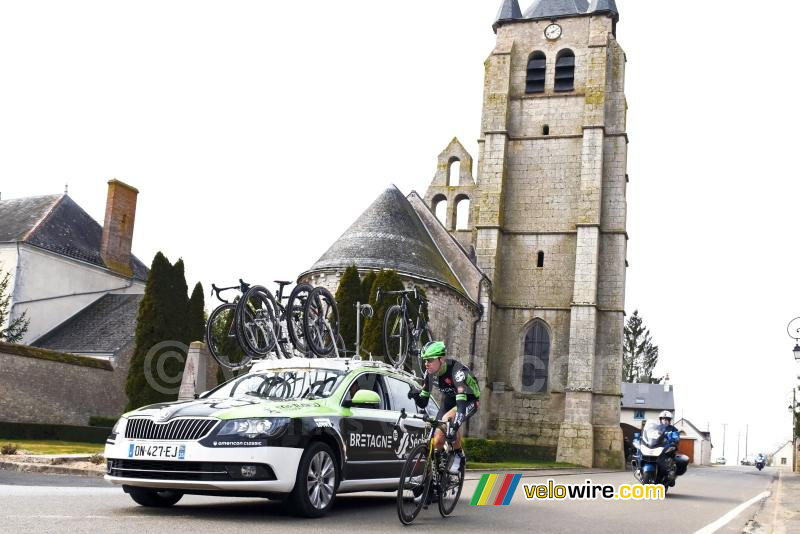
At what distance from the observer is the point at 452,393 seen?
866cm

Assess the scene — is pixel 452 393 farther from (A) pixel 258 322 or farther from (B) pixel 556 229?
(B) pixel 556 229

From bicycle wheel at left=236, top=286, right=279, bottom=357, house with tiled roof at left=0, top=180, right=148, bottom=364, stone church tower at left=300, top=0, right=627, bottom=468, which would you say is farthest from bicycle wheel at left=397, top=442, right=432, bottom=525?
stone church tower at left=300, top=0, right=627, bottom=468

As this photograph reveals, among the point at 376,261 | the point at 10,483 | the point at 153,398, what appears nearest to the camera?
the point at 10,483

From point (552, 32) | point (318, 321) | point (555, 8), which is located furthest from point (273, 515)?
point (555, 8)

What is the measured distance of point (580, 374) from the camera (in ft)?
126

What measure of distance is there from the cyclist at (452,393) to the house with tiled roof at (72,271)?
981 inches

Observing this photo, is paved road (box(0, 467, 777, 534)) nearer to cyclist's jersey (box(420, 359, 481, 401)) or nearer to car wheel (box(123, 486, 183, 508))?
car wheel (box(123, 486, 183, 508))

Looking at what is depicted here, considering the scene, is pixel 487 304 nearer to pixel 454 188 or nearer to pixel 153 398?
pixel 454 188

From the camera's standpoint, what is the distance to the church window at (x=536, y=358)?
133 ft

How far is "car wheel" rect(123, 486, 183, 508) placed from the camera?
8258 mm

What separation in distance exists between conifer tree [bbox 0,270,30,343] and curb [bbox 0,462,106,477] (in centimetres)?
2200

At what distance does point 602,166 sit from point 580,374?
9975 millimetres

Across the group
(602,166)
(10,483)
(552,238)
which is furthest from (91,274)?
(10,483)

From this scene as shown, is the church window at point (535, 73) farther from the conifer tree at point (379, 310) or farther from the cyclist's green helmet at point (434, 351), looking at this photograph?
the cyclist's green helmet at point (434, 351)
